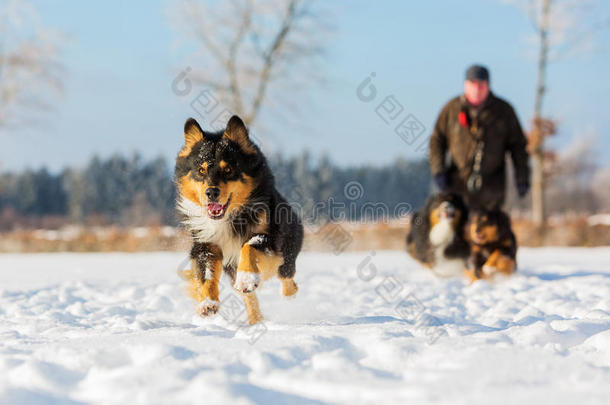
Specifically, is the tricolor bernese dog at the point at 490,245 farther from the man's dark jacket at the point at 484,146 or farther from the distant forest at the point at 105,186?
the distant forest at the point at 105,186

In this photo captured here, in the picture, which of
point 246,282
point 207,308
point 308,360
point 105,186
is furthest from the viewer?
point 105,186

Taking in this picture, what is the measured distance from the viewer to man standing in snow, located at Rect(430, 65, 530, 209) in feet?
21.4

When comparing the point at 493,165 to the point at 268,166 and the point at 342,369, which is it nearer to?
the point at 268,166

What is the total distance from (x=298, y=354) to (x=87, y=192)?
6000 cm

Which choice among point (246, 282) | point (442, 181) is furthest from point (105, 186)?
point (246, 282)

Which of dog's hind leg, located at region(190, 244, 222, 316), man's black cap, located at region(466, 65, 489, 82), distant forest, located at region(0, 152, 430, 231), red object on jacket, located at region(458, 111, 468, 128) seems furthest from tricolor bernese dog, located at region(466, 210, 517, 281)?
distant forest, located at region(0, 152, 430, 231)

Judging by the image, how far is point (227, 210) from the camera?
3.75m

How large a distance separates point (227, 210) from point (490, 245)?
12.7ft

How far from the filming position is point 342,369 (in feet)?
7.12

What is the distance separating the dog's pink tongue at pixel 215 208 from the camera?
11.8 ft

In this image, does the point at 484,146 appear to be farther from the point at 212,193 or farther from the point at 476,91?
the point at 212,193

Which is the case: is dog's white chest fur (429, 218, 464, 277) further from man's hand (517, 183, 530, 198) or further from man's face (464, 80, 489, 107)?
man's face (464, 80, 489, 107)

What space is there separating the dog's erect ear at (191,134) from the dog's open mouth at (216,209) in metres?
0.46

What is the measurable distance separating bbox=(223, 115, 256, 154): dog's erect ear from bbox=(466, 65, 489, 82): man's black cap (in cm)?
366
